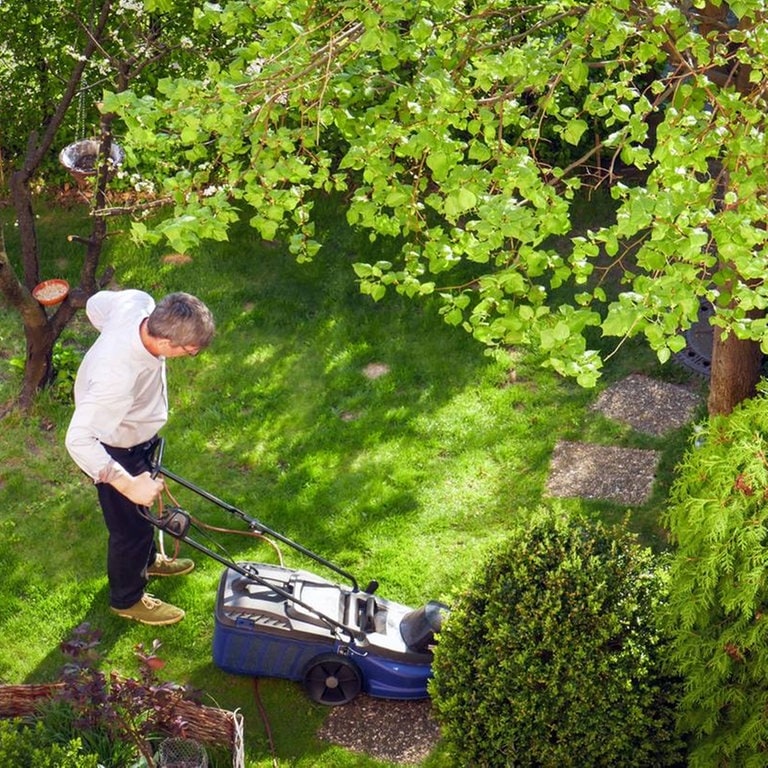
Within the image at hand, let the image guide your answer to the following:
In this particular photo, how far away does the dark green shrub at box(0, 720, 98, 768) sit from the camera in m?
5.25

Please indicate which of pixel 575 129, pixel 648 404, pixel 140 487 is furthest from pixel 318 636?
pixel 648 404

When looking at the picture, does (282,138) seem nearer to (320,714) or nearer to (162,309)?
(162,309)

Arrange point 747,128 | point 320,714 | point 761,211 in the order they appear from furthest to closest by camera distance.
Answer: point 320,714
point 747,128
point 761,211

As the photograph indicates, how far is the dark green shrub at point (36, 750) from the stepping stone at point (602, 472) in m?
3.91

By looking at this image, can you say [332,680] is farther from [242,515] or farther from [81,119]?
[81,119]

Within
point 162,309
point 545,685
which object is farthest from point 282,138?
point 545,685

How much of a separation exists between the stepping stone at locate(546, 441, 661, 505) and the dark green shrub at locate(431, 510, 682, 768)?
2.38m

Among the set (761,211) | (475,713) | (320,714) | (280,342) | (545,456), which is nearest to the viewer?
(761,211)

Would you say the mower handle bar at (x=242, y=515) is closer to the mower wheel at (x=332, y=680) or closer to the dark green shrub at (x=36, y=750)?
the mower wheel at (x=332, y=680)

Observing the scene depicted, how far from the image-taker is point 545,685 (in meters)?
5.50

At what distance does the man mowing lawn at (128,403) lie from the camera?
5953 millimetres

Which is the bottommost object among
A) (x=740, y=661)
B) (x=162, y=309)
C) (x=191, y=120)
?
(x=740, y=661)

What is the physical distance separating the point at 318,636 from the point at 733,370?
2.99m

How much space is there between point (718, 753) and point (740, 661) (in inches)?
20.3
